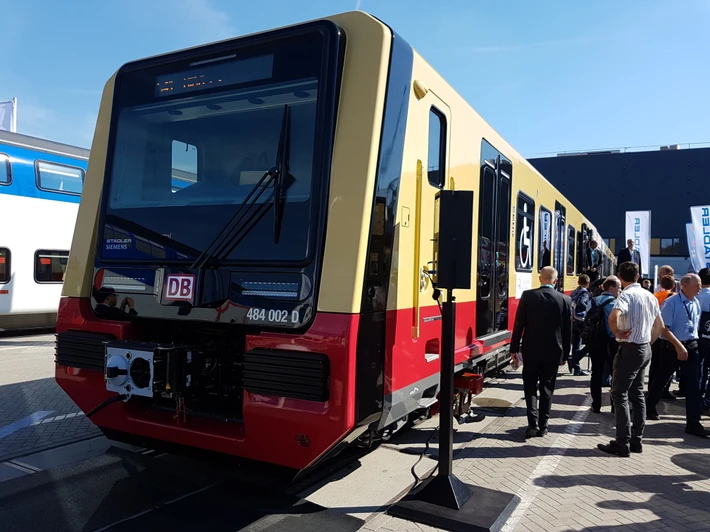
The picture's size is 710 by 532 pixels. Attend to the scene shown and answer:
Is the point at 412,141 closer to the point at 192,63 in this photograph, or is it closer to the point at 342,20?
the point at 342,20

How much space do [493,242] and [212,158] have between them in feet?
10.2

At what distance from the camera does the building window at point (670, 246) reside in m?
38.7

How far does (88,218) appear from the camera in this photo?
4.23m

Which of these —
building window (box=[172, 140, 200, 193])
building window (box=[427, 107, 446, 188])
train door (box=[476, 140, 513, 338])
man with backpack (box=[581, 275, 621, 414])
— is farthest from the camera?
man with backpack (box=[581, 275, 621, 414])

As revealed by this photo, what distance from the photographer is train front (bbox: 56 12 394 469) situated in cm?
323

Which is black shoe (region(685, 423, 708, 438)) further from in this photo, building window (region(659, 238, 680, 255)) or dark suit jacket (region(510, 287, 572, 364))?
building window (region(659, 238, 680, 255))

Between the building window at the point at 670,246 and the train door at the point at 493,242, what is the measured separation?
3820 centimetres

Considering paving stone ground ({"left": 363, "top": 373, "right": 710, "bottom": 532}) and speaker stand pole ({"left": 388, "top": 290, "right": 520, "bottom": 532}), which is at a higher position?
speaker stand pole ({"left": 388, "top": 290, "right": 520, "bottom": 532})

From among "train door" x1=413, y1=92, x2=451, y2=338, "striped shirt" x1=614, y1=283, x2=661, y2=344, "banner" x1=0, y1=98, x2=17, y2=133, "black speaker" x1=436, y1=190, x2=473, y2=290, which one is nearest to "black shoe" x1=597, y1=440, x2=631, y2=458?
"striped shirt" x1=614, y1=283, x2=661, y2=344

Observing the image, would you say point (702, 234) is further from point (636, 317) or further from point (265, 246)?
point (265, 246)

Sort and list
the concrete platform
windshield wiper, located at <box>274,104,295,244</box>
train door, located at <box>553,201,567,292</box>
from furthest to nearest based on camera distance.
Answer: train door, located at <box>553,201,567,292</box>, the concrete platform, windshield wiper, located at <box>274,104,295,244</box>

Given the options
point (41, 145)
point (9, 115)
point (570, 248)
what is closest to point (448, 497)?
point (570, 248)

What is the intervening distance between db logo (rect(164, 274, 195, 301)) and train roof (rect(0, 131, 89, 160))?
34.1 feet

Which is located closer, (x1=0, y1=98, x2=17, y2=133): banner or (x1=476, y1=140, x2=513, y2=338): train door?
(x1=476, y1=140, x2=513, y2=338): train door
